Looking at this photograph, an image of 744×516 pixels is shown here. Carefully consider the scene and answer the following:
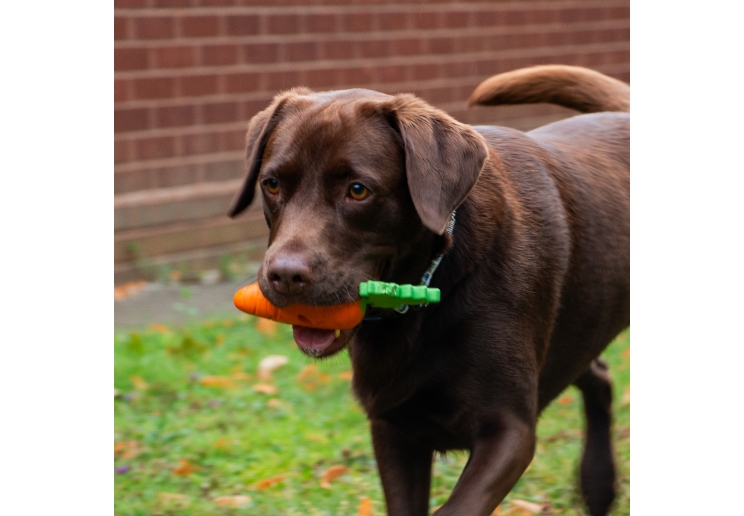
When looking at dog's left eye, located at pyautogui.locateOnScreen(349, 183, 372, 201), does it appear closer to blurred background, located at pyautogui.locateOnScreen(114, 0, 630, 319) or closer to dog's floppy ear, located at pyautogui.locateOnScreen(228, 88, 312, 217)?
dog's floppy ear, located at pyautogui.locateOnScreen(228, 88, 312, 217)

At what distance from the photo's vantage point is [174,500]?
3939mm

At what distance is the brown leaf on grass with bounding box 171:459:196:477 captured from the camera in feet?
13.8

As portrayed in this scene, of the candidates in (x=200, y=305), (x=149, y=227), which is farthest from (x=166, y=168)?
(x=200, y=305)

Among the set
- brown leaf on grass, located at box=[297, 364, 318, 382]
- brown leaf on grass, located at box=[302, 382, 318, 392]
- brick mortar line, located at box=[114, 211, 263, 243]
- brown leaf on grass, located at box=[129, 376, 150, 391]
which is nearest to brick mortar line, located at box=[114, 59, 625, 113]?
brick mortar line, located at box=[114, 211, 263, 243]

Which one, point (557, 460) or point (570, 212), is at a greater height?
point (570, 212)

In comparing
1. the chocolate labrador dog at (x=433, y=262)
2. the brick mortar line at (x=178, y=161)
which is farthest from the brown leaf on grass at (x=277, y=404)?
the brick mortar line at (x=178, y=161)

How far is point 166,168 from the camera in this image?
6.77 m

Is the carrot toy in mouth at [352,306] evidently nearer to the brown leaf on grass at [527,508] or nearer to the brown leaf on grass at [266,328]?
the brown leaf on grass at [527,508]

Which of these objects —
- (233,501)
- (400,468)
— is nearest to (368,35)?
(233,501)

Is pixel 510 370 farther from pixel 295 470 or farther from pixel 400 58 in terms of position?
pixel 400 58

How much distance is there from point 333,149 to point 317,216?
0.20 meters

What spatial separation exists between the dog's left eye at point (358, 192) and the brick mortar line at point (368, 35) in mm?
3942

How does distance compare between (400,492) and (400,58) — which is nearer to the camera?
(400,492)

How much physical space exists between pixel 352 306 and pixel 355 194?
12.1 inches
